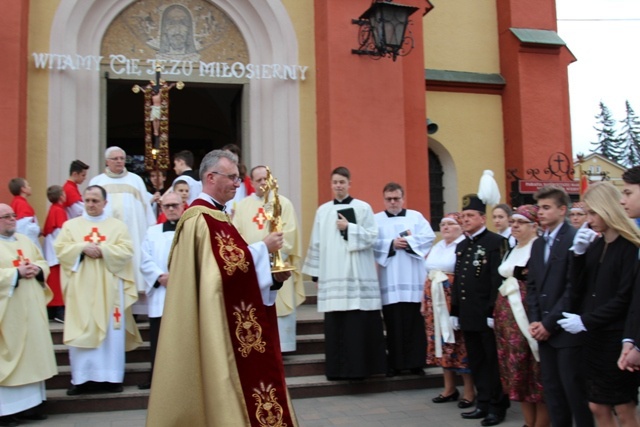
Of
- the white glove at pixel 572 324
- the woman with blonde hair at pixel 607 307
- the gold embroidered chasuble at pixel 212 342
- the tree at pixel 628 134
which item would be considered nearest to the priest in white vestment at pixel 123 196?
the gold embroidered chasuble at pixel 212 342

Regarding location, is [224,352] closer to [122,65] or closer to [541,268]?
[541,268]

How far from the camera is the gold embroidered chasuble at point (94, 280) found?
266 inches

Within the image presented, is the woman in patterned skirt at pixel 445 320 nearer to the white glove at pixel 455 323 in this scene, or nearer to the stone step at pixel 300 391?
the white glove at pixel 455 323

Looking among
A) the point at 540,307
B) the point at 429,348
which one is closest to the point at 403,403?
the point at 429,348

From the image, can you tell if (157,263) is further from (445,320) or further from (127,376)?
(445,320)

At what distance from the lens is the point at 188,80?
1051cm

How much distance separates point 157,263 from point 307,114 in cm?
433

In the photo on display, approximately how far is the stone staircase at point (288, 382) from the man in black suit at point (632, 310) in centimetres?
374

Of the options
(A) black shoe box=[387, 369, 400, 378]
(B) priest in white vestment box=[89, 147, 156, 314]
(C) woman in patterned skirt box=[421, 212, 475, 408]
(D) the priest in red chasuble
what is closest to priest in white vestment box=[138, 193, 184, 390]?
(B) priest in white vestment box=[89, 147, 156, 314]

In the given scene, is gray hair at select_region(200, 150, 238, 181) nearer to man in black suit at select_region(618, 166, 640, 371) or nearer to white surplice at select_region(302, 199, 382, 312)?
man in black suit at select_region(618, 166, 640, 371)

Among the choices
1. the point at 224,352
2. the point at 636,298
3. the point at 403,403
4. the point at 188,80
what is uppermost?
the point at 188,80

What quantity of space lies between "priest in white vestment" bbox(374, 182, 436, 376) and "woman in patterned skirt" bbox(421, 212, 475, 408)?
401 mm

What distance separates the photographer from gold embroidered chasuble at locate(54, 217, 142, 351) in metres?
6.75

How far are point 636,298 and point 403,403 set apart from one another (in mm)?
3414
